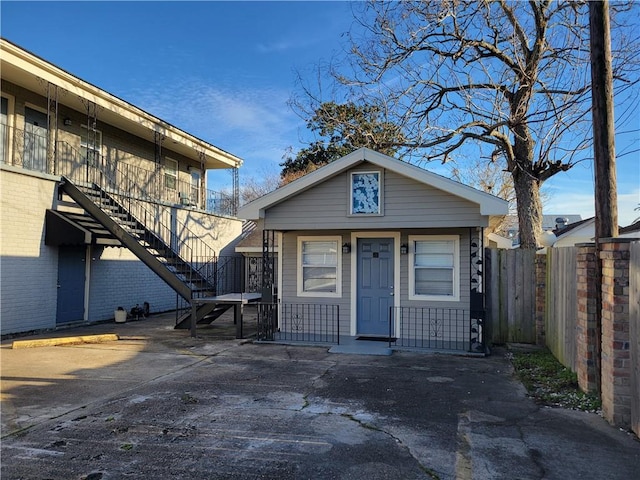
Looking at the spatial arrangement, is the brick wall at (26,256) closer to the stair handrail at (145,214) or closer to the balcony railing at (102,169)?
the balcony railing at (102,169)

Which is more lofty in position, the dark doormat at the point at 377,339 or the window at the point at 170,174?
the window at the point at 170,174

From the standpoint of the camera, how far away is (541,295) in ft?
31.7

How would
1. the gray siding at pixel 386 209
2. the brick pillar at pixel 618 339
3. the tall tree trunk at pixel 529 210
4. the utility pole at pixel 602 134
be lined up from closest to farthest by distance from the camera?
the brick pillar at pixel 618 339, the utility pole at pixel 602 134, the gray siding at pixel 386 209, the tall tree trunk at pixel 529 210

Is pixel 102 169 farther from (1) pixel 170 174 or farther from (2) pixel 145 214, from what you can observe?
(1) pixel 170 174

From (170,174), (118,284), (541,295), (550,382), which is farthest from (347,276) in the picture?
(170,174)

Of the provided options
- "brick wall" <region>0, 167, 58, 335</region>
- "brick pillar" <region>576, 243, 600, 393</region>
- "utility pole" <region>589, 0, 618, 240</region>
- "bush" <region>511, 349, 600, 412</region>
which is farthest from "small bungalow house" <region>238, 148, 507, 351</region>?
"brick wall" <region>0, 167, 58, 335</region>

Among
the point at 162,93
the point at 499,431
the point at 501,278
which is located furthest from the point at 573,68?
the point at 162,93

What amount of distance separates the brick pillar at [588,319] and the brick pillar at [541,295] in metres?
3.75

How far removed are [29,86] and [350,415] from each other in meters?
12.1

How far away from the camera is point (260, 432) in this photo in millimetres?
4805

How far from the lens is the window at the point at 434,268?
33.3 feet

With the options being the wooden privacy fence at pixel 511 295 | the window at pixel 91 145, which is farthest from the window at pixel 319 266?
the window at pixel 91 145

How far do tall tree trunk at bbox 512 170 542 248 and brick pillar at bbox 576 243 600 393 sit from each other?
7031mm

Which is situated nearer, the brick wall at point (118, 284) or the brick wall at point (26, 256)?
the brick wall at point (26, 256)
